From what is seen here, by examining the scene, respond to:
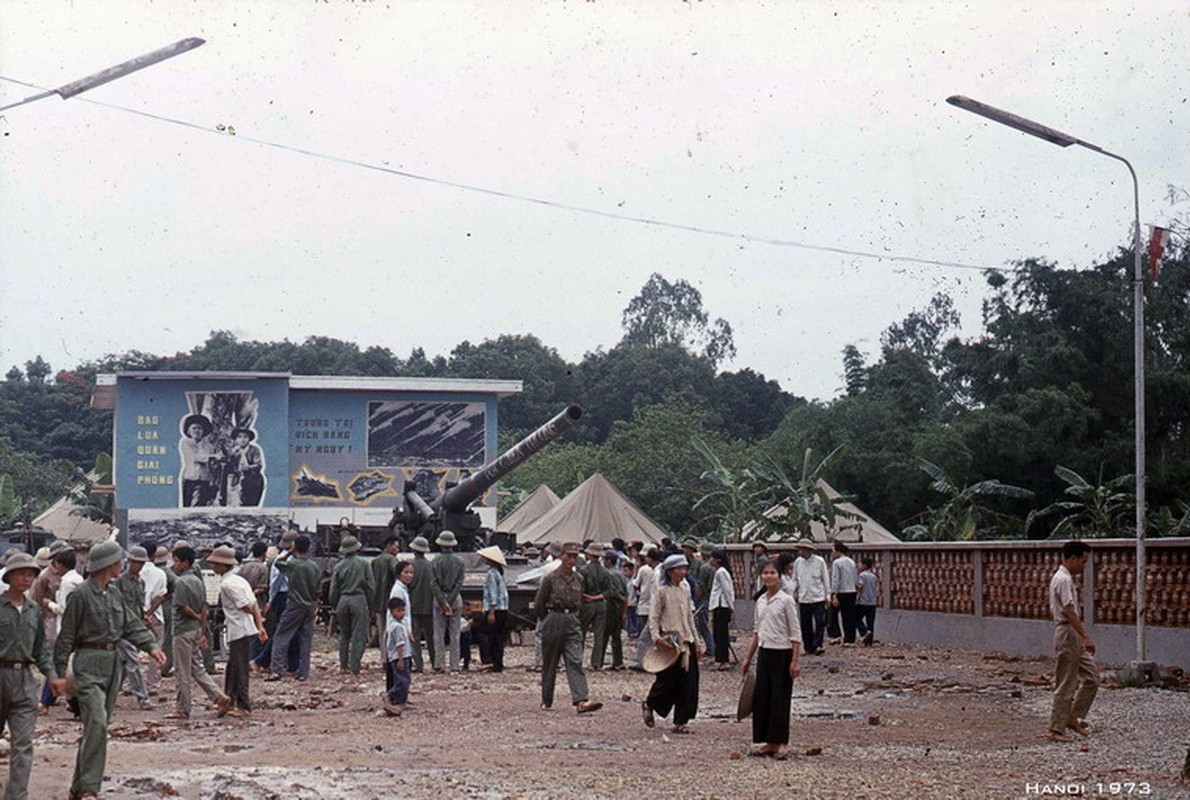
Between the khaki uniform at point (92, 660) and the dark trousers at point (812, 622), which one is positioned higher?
the khaki uniform at point (92, 660)

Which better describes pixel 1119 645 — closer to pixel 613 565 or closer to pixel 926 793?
pixel 613 565

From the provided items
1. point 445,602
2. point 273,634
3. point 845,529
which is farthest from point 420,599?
point 845,529

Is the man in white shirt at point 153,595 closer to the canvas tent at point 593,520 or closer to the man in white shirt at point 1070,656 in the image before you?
the man in white shirt at point 1070,656

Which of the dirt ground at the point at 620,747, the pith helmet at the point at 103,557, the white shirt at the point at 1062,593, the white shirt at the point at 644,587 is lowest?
the dirt ground at the point at 620,747

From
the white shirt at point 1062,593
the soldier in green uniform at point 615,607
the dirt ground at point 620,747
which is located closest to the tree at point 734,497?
the soldier in green uniform at point 615,607

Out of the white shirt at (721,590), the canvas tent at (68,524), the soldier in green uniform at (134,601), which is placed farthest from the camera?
the canvas tent at (68,524)

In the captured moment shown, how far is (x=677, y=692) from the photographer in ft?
49.6

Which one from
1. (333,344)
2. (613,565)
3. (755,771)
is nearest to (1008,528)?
(613,565)

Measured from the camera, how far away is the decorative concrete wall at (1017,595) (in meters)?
20.4

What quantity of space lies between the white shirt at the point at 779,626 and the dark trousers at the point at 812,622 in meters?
12.0

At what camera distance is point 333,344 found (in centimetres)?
7912

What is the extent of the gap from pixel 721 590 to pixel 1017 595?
512cm

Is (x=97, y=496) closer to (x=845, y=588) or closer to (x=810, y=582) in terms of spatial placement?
(x=845, y=588)

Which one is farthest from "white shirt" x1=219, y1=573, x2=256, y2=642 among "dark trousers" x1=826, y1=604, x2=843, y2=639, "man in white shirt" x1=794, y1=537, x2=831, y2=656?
"dark trousers" x1=826, y1=604, x2=843, y2=639
